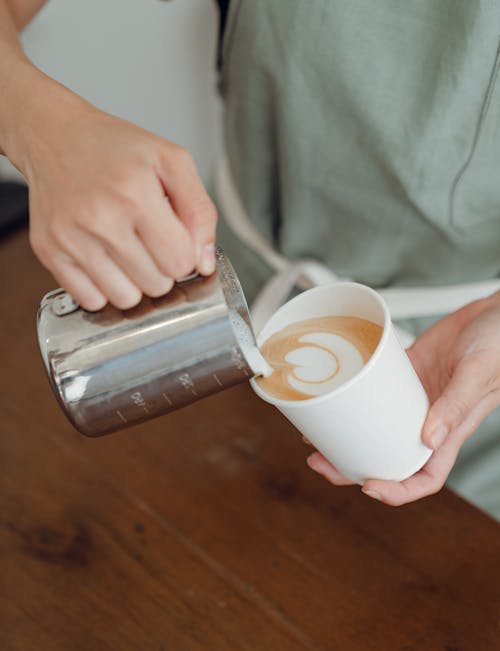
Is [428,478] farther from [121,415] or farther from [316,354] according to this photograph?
[121,415]

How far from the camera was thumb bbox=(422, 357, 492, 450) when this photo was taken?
0.56 m

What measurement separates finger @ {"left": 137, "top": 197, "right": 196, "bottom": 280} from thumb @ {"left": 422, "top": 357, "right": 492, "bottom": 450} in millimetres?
250

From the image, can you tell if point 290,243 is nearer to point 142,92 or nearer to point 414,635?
point 414,635

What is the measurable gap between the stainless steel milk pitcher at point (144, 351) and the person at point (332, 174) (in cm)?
2

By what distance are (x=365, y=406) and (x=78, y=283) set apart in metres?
0.23

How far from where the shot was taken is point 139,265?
1.50ft

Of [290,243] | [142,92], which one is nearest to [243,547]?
[290,243]

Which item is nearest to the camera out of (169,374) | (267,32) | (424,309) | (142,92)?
(169,374)

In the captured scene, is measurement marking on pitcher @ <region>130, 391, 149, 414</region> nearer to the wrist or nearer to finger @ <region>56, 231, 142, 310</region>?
finger @ <region>56, 231, 142, 310</region>

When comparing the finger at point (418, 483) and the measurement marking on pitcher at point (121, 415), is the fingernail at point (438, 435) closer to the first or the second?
the finger at point (418, 483)

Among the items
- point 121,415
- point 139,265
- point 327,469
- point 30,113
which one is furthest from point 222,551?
point 30,113

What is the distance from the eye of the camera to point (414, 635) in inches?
23.0

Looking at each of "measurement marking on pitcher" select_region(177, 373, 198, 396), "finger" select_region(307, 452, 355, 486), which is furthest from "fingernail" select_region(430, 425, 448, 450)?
"measurement marking on pitcher" select_region(177, 373, 198, 396)

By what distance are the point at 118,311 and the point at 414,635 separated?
1.27 ft
